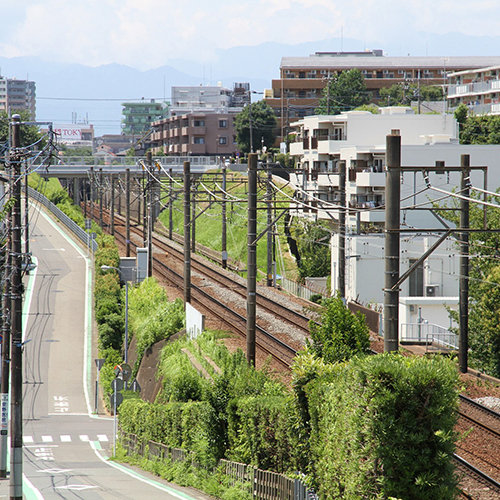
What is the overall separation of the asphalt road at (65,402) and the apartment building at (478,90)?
42.2 metres

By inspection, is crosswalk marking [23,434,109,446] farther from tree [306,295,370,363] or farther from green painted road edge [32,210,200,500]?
tree [306,295,370,363]

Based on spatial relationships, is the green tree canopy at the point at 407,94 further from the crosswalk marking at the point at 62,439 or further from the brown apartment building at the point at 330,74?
the crosswalk marking at the point at 62,439

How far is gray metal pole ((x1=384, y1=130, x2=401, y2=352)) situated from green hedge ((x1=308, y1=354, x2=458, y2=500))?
6.90 feet

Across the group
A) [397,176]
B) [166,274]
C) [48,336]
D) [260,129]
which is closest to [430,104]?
[260,129]

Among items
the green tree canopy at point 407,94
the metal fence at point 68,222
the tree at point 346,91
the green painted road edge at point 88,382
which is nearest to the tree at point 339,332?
the green painted road edge at point 88,382

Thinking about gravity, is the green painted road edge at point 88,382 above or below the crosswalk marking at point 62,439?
above

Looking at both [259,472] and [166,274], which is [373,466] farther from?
[166,274]

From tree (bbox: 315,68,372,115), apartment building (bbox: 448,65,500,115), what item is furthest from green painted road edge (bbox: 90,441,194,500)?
tree (bbox: 315,68,372,115)

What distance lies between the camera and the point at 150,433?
2003cm

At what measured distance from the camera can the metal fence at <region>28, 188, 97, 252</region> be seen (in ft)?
186

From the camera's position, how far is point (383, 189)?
43969 mm

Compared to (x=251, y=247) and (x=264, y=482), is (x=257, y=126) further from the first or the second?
(x=264, y=482)

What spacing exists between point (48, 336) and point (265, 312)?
13677mm

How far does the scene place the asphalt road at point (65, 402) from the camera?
16.6 metres
